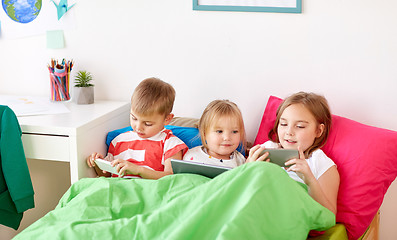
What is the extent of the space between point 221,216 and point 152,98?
2.20 feet

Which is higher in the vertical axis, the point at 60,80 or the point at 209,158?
the point at 60,80

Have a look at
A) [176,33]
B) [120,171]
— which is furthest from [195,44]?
[120,171]

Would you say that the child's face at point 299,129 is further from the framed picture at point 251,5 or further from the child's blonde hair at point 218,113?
the framed picture at point 251,5

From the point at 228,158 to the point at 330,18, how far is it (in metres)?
0.68

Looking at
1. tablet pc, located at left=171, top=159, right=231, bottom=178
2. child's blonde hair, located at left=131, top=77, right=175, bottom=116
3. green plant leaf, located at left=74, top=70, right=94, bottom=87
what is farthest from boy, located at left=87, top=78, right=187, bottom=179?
green plant leaf, located at left=74, top=70, right=94, bottom=87

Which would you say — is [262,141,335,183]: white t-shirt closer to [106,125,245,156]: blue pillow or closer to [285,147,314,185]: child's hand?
[285,147,314,185]: child's hand

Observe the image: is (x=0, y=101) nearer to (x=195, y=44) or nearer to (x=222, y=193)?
(x=195, y=44)

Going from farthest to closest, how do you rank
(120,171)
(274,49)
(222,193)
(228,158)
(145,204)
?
(274,49) < (228,158) < (120,171) < (145,204) < (222,193)

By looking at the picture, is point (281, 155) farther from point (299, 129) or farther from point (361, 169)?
point (361, 169)

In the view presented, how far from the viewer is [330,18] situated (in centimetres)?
176

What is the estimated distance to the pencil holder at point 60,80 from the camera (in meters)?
1.96

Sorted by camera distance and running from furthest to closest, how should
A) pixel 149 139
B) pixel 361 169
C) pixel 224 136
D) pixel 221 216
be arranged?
pixel 149 139
pixel 224 136
pixel 361 169
pixel 221 216

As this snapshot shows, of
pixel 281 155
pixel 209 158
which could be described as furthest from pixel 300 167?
pixel 209 158

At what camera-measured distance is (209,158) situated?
1.69 meters
